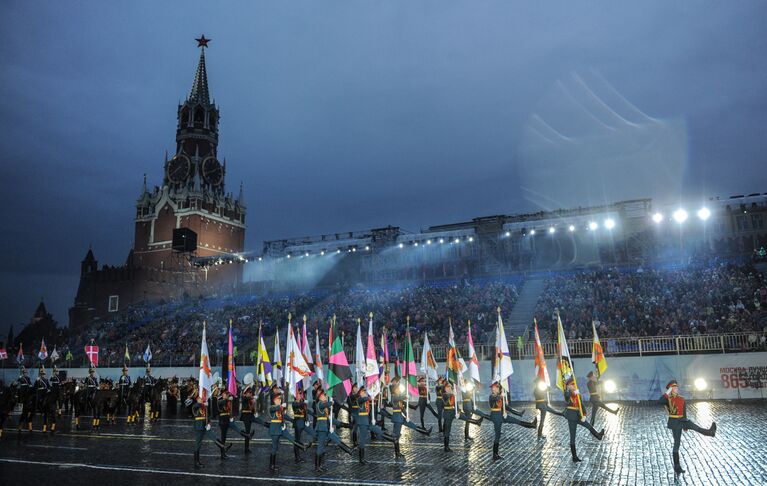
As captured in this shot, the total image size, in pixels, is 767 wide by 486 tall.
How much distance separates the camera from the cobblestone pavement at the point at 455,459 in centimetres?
1196

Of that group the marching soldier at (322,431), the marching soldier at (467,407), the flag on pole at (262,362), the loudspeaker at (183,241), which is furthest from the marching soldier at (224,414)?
the loudspeaker at (183,241)

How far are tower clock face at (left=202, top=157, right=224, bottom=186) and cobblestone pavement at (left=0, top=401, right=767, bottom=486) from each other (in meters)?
79.8

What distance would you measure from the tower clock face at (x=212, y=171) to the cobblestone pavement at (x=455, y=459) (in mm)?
79780

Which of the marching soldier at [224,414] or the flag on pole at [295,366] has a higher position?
the flag on pole at [295,366]

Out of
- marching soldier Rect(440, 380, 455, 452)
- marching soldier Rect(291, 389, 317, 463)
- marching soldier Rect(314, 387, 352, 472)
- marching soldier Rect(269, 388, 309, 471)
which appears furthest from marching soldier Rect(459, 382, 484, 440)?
marching soldier Rect(269, 388, 309, 471)

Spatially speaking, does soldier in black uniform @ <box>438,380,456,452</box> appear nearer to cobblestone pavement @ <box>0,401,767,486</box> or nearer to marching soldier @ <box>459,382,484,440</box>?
cobblestone pavement @ <box>0,401,767,486</box>

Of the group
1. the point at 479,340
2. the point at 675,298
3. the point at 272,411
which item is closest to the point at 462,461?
the point at 272,411

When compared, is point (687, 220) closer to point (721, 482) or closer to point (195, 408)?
point (721, 482)

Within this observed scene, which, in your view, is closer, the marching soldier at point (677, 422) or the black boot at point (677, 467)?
the black boot at point (677, 467)

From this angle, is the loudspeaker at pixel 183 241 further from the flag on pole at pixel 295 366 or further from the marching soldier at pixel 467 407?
the marching soldier at pixel 467 407

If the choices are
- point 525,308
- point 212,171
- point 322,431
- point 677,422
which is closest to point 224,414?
point 322,431

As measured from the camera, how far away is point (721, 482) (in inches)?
432

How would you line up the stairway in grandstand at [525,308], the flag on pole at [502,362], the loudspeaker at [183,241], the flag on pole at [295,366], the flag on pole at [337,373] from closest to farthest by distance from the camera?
the flag on pole at [337,373] < the flag on pole at [295,366] < the flag on pole at [502,362] < the stairway in grandstand at [525,308] < the loudspeaker at [183,241]

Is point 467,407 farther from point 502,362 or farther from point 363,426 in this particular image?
point 363,426
